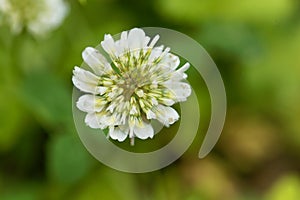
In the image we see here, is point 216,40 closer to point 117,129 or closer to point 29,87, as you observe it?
point 29,87

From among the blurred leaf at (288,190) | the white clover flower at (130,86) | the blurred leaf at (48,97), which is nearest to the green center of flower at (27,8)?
the blurred leaf at (48,97)

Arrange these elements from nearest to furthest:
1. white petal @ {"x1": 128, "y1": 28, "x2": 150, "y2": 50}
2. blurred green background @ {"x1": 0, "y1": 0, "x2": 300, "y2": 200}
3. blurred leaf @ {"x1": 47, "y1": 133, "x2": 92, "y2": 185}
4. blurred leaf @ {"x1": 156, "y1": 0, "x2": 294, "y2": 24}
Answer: white petal @ {"x1": 128, "y1": 28, "x2": 150, "y2": 50} → blurred leaf @ {"x1": 47, "y1": 133, "x2": 92, "y2": 185} → blurred green background @ {"x1": 0, "y1": 0, "x2": 300, "y2": 200} → blurred leaf @ {"x1": 156, "y1": 0, "x2": 294, "y2": 24}

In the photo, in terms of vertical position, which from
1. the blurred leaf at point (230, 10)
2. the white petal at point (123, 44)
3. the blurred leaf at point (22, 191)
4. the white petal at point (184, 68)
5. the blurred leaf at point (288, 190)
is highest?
the white petal at point (123, 44)

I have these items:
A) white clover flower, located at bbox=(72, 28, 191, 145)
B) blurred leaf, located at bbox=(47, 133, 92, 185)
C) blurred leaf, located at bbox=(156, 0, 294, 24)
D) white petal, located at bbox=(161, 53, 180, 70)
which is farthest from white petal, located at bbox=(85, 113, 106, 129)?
blurred leaf, located at bbox=(156, 0, 294, 24)

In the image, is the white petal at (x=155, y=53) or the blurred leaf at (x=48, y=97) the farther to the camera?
the blurred leaf at (x=48, y=97)

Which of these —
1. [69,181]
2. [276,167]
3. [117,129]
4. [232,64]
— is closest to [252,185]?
[276,167]

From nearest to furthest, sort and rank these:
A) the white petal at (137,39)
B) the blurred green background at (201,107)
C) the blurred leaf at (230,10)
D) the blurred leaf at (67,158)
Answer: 1. the white petal at (137,39)
2. the blurred leaf at (67,158)
3. the blurred green background at (201,107)
4. the blurred leaf at (230,10)

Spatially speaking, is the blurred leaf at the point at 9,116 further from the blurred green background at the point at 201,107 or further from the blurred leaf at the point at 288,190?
the blurred leaf at the point at 288,190

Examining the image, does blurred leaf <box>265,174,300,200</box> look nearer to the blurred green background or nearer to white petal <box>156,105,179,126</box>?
the blurred green background
